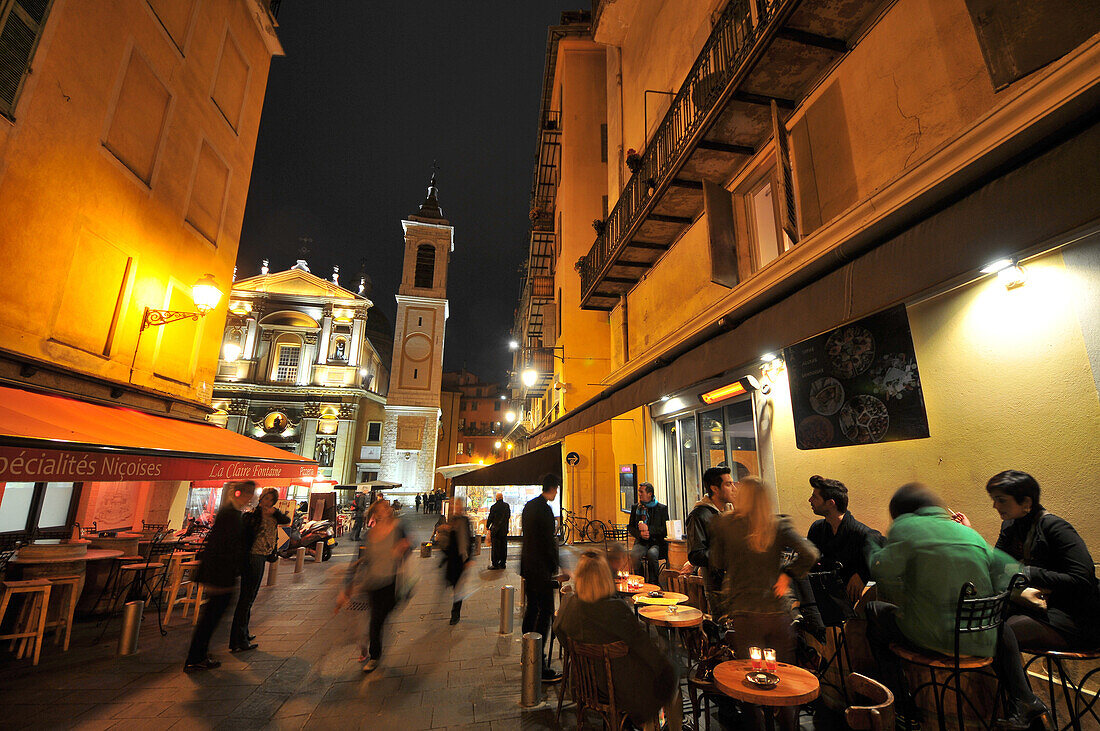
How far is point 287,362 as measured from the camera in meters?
36.5

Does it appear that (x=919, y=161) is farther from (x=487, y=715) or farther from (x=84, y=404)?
(x=84, y=404)

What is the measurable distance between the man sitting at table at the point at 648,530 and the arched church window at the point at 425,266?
35.1m

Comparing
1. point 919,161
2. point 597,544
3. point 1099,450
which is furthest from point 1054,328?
point 597,544

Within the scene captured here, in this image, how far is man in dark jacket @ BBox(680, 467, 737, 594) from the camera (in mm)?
4194

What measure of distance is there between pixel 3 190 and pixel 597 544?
44.9 feet

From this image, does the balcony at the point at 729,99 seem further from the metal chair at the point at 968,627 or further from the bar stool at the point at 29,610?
the bar stool at the point at 29,610

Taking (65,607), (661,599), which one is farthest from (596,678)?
(65,607)

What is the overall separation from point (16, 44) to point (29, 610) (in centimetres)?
724

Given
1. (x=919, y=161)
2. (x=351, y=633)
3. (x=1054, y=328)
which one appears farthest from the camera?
(x=351, y=633)

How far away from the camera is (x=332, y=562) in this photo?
525 inches

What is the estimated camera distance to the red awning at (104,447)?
13.6ft

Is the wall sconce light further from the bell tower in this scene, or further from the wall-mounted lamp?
the bell tower

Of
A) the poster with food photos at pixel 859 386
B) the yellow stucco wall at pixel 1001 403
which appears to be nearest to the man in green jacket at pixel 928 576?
the yellow stucco wall at pixel 1001 403

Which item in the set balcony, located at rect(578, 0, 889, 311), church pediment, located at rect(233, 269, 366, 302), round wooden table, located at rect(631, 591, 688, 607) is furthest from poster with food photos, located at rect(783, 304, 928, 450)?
church pediment, located at rect(233, 269, 366, 302)
